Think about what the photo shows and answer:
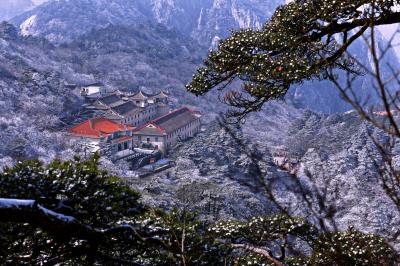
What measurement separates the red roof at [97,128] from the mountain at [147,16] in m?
75.2

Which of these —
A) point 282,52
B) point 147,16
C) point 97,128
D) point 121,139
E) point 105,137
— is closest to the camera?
point 282,52

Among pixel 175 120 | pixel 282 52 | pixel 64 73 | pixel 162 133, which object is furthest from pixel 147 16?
pixel 282 52

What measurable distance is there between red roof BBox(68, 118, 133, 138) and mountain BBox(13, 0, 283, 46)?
75238 millimetres

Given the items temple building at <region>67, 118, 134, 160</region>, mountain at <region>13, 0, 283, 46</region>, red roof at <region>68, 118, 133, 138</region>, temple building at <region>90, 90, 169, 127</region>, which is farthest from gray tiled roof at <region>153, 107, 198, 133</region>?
mountain at <region>13, 0, 283, 46</region>

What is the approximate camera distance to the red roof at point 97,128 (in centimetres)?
3556

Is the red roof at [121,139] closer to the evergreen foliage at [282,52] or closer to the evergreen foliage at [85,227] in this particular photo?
the evergreen foliage at [282,52]

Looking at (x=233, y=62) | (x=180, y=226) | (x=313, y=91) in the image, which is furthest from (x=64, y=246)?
(x=313, y=91)

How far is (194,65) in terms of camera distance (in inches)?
3221

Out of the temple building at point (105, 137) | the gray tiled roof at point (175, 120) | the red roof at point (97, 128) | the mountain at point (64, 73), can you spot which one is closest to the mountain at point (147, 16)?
the mountain at point (64, 73)

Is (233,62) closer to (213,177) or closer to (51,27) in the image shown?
(213,177)

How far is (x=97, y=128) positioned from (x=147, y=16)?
99702 mm

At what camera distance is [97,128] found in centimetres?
3650

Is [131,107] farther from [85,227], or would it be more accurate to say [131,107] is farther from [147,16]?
[147,16]

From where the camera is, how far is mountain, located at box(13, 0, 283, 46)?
Result: 11288 centimetres
